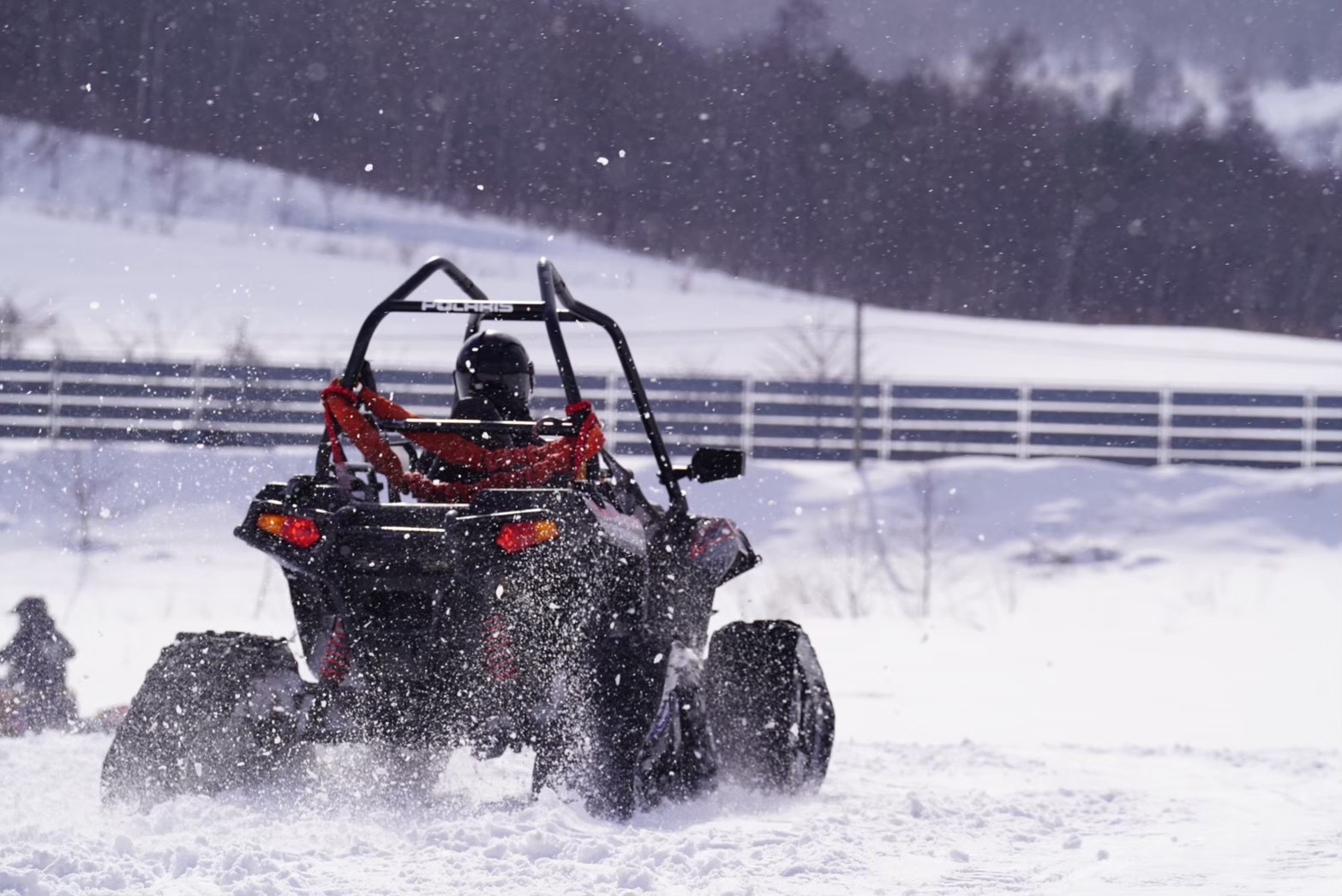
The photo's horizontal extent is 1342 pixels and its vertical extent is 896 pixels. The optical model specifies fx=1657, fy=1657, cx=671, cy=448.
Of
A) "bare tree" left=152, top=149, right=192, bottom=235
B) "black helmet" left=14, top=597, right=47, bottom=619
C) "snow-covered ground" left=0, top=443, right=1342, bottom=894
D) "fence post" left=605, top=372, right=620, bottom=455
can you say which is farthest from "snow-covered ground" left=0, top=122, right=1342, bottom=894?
"fence post" left=605, top=372, right=620, bottom=455

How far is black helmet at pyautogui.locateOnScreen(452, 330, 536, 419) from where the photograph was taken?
592 centimetres

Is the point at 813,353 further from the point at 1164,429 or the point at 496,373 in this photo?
the point at 496,373

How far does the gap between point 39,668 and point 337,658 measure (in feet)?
9.09

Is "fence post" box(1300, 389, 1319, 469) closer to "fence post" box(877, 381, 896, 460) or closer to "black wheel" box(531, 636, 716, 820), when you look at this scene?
"fence post" box(877, 381, 896, 460)

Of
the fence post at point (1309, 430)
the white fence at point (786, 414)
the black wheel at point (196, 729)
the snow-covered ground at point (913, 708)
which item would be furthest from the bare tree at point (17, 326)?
the black wheel at point (196, 729)

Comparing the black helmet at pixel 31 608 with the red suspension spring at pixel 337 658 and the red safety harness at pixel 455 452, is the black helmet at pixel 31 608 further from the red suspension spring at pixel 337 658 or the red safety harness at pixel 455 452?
the red suspension spring at pixel 337 658

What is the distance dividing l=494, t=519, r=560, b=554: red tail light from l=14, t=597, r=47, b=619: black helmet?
3.33m

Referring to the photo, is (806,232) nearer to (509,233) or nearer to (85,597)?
(509,233)

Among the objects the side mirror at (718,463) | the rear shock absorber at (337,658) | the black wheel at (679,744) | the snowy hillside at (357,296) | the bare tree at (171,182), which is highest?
the bare tree at (171,182)

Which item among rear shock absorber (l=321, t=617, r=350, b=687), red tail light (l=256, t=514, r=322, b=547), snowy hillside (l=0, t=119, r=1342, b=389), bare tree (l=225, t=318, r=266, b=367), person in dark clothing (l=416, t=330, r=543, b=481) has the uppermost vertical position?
snowy hillside (l=0, t=119, r=1342, b=389)

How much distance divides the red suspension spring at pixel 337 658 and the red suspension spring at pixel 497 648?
1.51 feet

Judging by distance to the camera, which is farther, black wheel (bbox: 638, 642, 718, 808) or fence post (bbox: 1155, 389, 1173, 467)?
fence post (bbox: 1155, 389, 1173, 467)

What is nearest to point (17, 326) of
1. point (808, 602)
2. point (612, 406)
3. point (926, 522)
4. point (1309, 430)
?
point (612, 406)

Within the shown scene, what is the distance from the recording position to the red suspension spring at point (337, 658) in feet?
16.9
